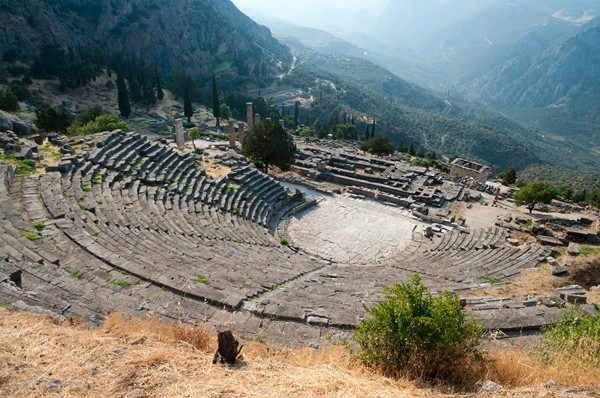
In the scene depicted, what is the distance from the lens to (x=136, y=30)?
99.1 m

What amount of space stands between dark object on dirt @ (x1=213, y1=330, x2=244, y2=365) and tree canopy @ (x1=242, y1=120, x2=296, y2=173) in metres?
25.0

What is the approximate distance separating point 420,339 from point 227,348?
121 inches

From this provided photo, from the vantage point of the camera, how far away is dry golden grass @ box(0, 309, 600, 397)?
5.00 meters

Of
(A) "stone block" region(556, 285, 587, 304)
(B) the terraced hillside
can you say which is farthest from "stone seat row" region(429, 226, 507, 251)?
(A) "stone block" region(556, 285, 587, 304)

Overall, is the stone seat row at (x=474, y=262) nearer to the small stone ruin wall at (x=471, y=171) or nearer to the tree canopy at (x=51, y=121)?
the small stone ruin wall at (x=471, y=171)

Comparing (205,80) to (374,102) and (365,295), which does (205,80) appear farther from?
(365,295)

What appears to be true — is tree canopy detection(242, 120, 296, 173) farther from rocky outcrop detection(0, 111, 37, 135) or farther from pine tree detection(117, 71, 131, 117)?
pine tree detection(117, 71, 131, 117)

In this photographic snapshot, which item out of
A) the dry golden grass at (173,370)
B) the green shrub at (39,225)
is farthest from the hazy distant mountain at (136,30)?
the dry golden grass at (173,370)

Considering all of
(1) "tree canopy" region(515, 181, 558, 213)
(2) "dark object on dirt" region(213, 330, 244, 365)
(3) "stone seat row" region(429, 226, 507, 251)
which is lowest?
(3) "stone seat row" region(429, 226, 507, 251)

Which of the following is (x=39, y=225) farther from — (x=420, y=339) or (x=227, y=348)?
(x=420, y=339)

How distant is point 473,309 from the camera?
10.9m

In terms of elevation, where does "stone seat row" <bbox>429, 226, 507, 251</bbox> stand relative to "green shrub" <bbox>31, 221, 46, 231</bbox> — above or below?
below

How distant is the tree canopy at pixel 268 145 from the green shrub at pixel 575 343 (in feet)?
79.2

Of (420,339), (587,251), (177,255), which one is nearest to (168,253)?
(177,255)
